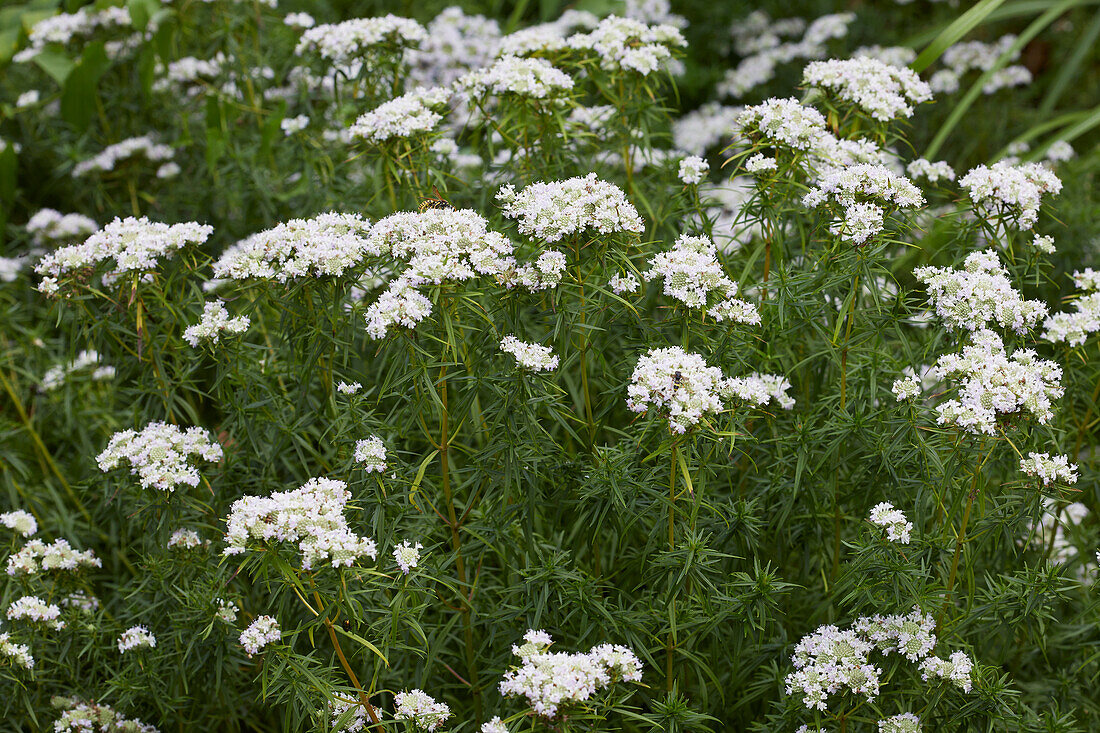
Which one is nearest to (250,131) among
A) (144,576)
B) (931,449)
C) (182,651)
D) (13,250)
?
(13,250)

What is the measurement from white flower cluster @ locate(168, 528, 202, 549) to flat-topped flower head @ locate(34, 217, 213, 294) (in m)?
0.83

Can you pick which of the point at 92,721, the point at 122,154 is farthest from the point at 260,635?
the point at 122,154

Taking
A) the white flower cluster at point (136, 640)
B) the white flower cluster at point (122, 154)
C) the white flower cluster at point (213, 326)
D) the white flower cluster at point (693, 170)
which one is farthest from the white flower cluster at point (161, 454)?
the white flower cluster at point (122, 154)

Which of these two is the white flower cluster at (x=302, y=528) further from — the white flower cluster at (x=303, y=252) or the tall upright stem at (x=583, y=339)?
the tall upright stem at (x=583, y=339)

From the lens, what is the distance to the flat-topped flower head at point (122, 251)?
2945mm

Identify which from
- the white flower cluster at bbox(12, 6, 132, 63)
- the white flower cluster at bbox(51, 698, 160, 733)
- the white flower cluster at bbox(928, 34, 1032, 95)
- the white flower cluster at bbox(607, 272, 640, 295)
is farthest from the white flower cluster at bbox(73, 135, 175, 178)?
the white flower cluster at bbox(928, 34, 1032, 95)

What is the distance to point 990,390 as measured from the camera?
246 cm

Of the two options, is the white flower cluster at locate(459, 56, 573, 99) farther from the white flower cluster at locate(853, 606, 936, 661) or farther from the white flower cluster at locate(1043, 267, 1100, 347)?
the white flower cluster at locate(853, 606, 936, 661)

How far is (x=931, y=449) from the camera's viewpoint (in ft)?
8.73

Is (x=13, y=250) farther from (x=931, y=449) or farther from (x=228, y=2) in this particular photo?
(x=931, y=449)

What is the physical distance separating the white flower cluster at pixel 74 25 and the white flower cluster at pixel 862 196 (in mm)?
3935

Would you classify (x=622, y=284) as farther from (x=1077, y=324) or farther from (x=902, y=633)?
(x=1077, y=324)

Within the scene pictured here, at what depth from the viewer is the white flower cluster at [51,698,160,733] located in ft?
9.62

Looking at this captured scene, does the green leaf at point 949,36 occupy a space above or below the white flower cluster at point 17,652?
above
